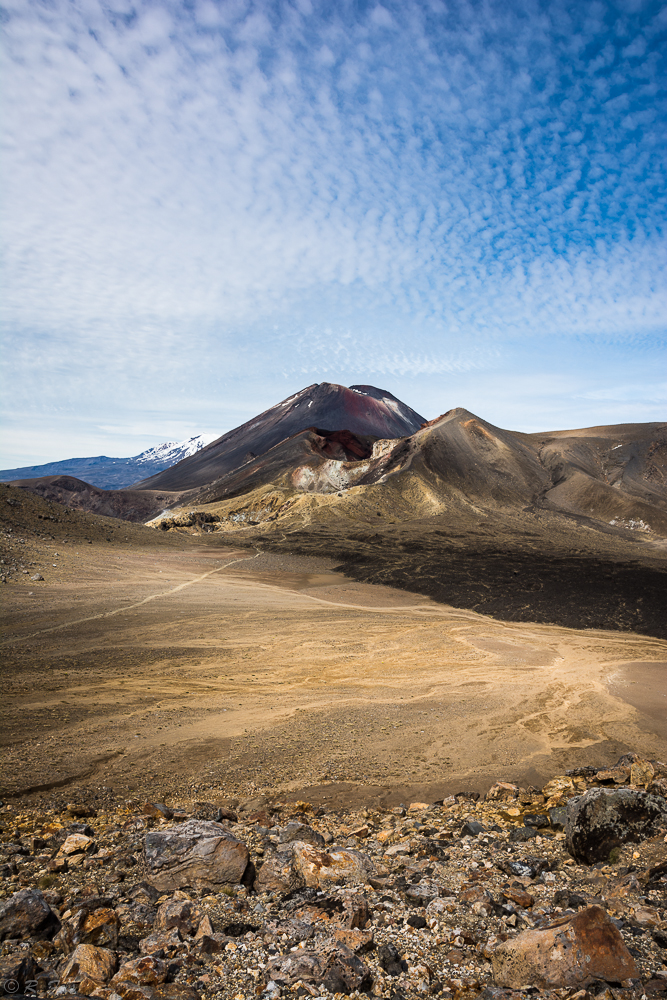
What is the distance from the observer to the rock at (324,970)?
306 centimetres

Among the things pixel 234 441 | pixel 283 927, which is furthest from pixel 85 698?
pixel 234 441

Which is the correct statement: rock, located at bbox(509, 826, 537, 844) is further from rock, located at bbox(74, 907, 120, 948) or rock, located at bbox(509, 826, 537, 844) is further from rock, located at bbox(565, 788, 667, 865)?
rock, located at bbox(74, 907, 120, 948)

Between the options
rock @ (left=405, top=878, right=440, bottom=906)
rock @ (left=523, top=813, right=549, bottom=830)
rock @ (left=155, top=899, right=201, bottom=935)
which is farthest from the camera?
rock @ (left=523, top=813, right=549, bottom=830)

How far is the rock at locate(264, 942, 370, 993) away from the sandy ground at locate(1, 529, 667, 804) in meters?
3.04

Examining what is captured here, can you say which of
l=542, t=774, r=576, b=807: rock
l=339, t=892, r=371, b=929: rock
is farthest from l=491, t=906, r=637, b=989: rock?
l=542, t=774, r=576, b=807: rock

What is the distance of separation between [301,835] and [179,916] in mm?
1684

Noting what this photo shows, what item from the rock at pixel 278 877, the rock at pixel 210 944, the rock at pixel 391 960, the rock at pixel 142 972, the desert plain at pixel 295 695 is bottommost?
the desert plain at pixel 295 695

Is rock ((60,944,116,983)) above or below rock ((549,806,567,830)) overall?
above

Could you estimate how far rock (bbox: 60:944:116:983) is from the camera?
9.83 ft

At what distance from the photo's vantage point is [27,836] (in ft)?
15.3

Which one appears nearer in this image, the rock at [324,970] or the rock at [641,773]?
the rock at [324,970]

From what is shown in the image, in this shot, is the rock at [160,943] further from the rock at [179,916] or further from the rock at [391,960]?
the rock at [391,960]

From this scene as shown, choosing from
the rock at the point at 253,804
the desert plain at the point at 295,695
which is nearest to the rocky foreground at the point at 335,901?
the rock at the point at 253,804

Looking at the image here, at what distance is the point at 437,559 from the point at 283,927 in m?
28.1
